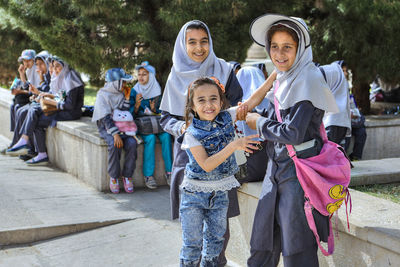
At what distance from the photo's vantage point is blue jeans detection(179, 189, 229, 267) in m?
3.19

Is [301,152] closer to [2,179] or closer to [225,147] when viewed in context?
[225,147]

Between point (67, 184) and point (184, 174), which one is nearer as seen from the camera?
point (184, 174)

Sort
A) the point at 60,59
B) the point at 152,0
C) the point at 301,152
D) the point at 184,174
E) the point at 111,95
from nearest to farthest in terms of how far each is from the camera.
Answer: the point at 301,152 < the point at 184,174 < the point at 111,95 < the point at 152,0 < the point at 60,59

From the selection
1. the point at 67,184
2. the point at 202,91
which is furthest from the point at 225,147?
the point at 67,184

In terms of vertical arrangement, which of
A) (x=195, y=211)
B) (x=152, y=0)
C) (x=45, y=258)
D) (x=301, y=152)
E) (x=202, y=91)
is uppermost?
(x=152, y=0)

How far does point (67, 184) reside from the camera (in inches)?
267

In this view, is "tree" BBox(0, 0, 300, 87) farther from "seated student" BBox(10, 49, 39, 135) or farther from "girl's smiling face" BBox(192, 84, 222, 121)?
"girl's smiling face" BBox(192, 84, 222, 121)

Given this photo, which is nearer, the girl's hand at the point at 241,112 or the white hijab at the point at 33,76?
the girl's hand at the point at 241,112

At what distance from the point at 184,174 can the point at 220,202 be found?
348 millimetres

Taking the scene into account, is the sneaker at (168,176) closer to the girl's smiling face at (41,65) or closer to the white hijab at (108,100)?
the white hijab at (108,100)

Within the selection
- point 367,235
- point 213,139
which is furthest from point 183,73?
point 367,235

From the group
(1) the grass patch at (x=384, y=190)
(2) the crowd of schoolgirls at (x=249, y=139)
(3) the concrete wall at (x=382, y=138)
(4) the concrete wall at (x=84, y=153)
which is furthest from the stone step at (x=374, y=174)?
(3) the concrete wall at (x=382, y=138)

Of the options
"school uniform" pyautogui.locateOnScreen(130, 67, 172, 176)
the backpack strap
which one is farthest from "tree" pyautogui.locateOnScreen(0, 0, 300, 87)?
the backpack strap

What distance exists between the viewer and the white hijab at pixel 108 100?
20.9 ft
